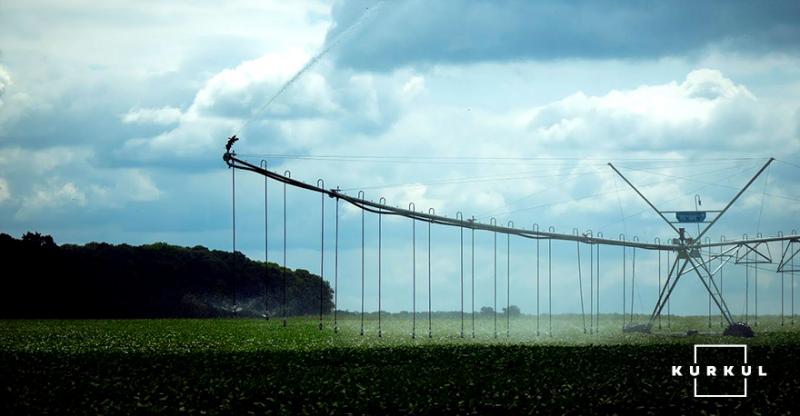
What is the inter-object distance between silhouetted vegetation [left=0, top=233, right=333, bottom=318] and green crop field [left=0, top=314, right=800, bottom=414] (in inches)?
1784

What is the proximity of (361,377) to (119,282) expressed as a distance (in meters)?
74.2

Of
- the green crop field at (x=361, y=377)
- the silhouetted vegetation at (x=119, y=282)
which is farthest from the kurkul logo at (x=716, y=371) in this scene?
the silhouetted vegetation at (x=119, y=282)

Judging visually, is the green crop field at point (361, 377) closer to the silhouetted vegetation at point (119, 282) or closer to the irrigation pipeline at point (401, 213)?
the irrigation pipeline at point (401, 213)

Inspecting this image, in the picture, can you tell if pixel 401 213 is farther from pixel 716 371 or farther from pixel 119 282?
pixel 119 282

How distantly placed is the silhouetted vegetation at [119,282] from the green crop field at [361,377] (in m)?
45.3

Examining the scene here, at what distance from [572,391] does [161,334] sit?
3726 cm

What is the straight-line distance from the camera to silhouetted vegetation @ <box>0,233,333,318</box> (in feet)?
360

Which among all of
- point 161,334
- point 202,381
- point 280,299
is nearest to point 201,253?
point 280,299

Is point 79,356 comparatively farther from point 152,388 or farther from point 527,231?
point 527,231

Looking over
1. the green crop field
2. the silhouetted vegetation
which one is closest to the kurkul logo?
the green crop field

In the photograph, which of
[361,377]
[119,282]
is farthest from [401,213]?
[119,282]

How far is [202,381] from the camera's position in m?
42.9

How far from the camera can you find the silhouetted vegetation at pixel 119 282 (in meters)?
110

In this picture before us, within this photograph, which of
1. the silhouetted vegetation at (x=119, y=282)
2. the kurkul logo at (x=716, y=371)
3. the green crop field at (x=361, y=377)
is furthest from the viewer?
the silhouetted vegetation at (x=119, y=282)
